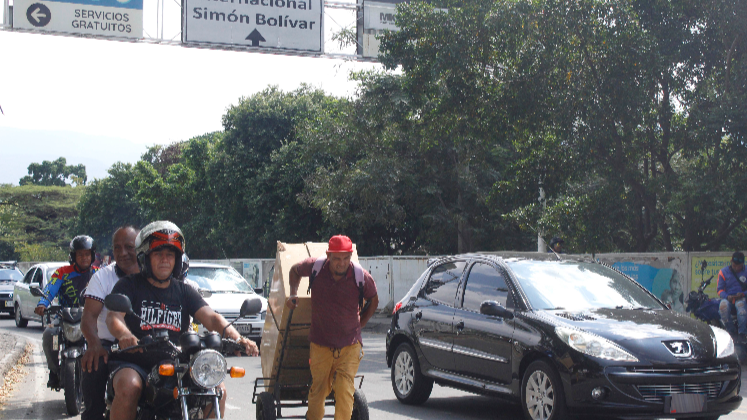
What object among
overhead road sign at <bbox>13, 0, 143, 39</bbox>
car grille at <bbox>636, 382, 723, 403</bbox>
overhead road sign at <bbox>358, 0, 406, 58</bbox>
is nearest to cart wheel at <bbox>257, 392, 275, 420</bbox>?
car grille at <bbox>636, 382, 723, 403</bbox>

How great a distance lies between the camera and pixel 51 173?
339 ft

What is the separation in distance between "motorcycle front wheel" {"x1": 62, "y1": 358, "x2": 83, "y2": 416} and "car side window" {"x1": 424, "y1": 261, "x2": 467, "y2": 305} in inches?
151

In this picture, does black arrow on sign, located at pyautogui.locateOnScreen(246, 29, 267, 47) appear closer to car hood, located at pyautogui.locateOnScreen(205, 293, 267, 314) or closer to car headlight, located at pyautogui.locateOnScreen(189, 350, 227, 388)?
car hood, located at pyautogui.locateOnScreen(205, 293, 267, 314)

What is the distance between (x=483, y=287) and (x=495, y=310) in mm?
829

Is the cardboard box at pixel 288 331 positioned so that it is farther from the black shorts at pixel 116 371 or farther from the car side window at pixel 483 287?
the black shorts at pixel 116 371

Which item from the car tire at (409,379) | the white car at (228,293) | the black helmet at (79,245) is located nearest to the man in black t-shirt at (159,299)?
the black helmet at (79,245)

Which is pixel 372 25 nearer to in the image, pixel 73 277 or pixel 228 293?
pixel 228 293

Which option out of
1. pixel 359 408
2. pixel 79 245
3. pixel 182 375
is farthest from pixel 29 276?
pixel 182 375

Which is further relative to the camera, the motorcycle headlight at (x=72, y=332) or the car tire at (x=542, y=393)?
the motorcycle headlight at (x=72, y=332)

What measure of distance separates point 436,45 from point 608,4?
330cm

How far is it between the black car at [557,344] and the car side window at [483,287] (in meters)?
0.01

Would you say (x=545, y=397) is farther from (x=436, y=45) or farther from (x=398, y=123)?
(x=398, y=123)

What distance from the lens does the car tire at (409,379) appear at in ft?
30.6

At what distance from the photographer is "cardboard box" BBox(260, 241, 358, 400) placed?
680cm
